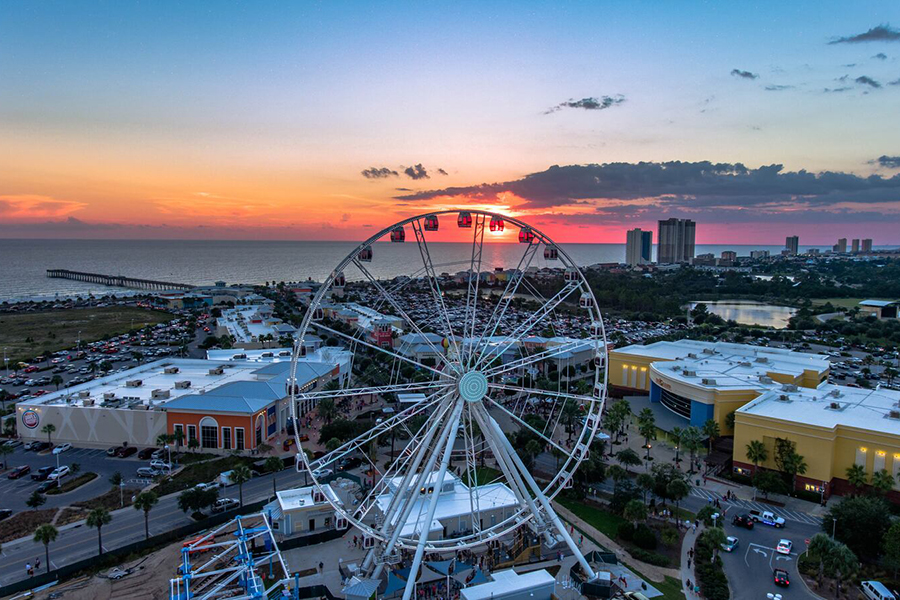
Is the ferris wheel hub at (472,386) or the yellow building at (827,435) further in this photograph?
the yellow building at (827,435)

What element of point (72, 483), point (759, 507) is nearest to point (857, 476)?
point (759, 507)

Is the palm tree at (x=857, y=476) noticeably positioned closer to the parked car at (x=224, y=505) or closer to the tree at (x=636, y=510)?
the tree at (x=636, y=510)

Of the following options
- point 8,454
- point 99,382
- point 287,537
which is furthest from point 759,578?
point 99,382

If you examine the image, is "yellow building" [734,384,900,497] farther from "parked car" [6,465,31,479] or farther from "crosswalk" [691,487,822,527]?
"parked car" [6,465,31,479]

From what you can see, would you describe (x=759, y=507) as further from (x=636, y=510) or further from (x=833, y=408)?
(x=833, y=408)

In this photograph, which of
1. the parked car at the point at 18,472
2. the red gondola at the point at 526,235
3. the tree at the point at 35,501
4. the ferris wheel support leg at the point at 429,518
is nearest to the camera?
the ferris wheel support leg at the point at 429,518

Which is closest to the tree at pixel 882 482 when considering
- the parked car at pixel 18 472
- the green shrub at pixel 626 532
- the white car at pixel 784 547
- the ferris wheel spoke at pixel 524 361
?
the white car at pixel 784 547
